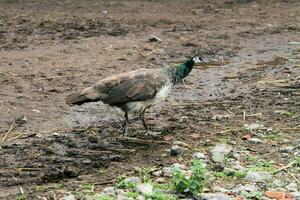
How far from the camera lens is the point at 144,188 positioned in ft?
16.6

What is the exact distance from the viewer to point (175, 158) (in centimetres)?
579

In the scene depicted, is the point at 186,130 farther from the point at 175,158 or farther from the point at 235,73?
the point at 235,73

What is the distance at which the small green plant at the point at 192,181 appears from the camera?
4945 millimetres

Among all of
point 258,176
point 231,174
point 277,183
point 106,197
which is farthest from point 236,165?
point 106,197

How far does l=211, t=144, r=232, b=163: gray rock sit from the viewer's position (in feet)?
18.9

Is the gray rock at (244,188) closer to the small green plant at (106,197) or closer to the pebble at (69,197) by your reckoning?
the small green plant at (106,197)

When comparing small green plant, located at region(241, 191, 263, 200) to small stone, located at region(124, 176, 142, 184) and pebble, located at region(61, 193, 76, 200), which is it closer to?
small stone, located at region(124, 176, 142, 184)

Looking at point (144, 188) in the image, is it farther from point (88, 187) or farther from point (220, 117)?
point (220, 117)

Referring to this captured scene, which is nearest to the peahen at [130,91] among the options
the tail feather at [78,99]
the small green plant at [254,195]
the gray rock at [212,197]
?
the tail feather at [78,99]

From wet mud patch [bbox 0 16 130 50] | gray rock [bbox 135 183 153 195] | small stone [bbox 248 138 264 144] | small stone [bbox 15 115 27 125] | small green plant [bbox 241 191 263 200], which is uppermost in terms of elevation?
gray rock [bbox 135 183 153 195]

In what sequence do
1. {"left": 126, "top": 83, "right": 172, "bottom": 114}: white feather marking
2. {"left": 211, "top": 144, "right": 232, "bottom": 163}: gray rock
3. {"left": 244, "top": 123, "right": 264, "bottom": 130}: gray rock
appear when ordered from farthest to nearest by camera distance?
1. {"left": 244, "top": 123, "right": 264, "bottom": 130}: gray rock
2. {"left": 126, "top": 83, "right": 172, "bottom": 114}: white feather marking
3. {"left": 211, "top": 144, "right": 232, "bottom": 163}: gray rock

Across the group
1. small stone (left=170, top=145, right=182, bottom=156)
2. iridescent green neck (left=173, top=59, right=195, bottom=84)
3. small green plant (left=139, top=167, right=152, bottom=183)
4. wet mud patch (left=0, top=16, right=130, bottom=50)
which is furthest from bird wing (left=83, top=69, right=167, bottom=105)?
wet mud patch (left=0, top=16, right=130, bottom=50)

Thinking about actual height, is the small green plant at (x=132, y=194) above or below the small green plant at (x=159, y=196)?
below

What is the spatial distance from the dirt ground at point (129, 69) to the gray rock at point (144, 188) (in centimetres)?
26
